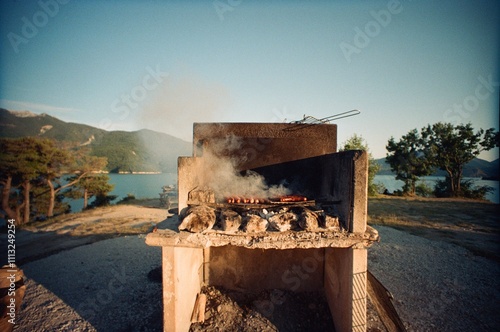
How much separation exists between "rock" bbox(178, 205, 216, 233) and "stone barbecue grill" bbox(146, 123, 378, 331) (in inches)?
0.5

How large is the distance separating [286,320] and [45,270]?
6.71m

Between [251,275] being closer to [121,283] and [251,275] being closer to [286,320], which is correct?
[286,320]

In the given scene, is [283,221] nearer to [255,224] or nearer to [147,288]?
[255,224]

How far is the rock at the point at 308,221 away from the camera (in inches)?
108

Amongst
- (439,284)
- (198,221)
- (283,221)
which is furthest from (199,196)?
(439,284)

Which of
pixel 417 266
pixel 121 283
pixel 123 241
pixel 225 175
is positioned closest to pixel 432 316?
pixel 417 266

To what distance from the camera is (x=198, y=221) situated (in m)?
2.78

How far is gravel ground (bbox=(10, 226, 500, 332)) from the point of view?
12.0 feet

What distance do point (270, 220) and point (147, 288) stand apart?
12.8 feet

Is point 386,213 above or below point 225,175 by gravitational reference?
below

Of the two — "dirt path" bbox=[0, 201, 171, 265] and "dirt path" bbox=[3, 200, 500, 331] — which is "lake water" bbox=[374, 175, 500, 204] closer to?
"dirt path" bbox=[3, 200, 500, 331]

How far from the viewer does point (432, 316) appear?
3783 millimetres

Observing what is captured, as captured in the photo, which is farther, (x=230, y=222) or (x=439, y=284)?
(x=439, y=284)

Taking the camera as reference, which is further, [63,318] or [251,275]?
[251,275]
